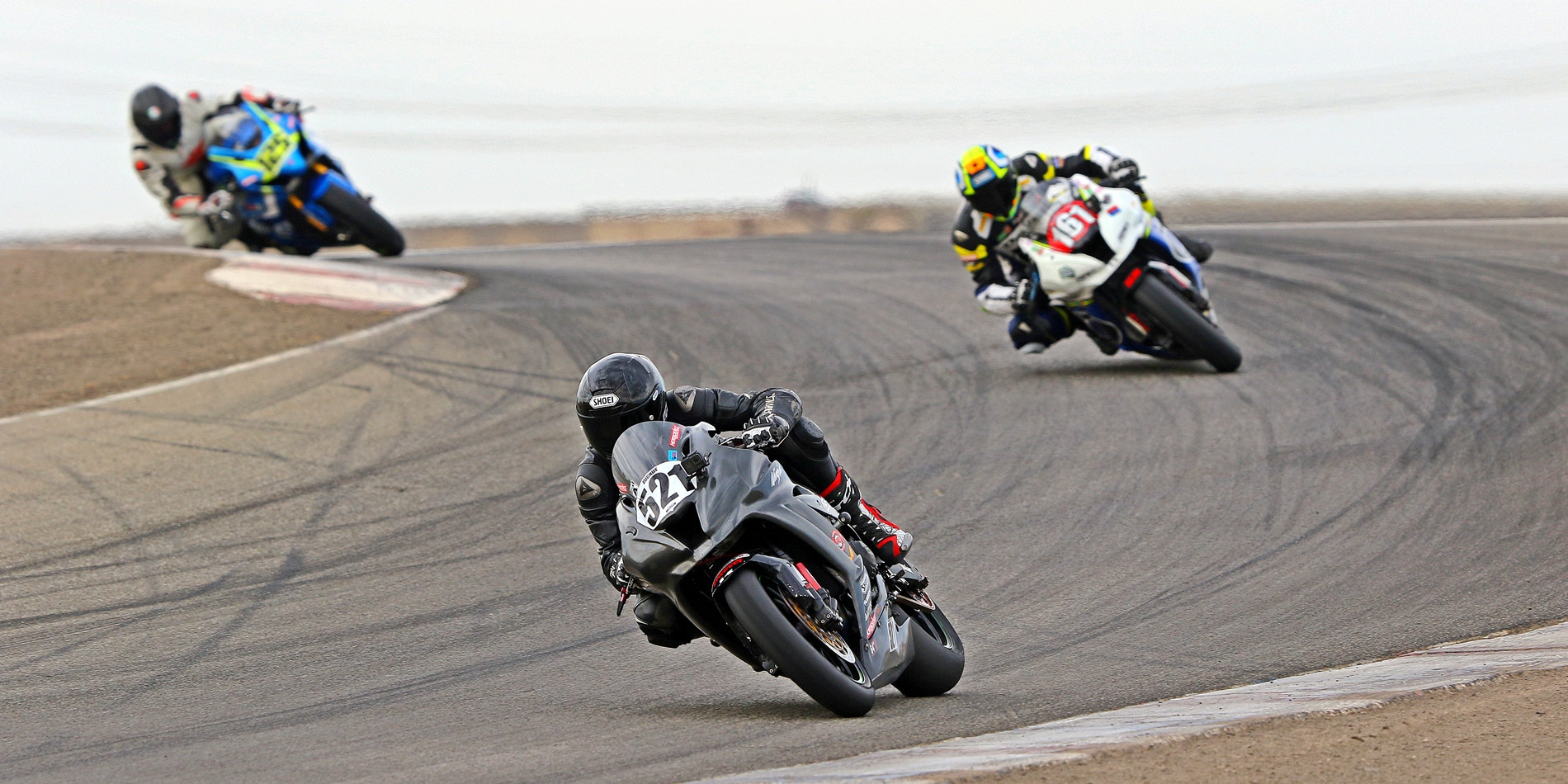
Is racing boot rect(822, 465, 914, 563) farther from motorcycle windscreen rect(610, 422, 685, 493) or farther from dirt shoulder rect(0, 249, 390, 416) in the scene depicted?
dirt shoulder rect(0, 249, 390, 416)

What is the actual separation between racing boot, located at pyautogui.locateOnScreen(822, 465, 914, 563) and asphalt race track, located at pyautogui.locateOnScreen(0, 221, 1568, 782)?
1.97ft

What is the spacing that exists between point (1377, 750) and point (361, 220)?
50.2ft

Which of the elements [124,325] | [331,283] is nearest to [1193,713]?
[124,325]

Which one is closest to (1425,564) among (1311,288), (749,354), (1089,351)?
(1089,351)

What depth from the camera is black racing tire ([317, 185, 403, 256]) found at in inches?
689

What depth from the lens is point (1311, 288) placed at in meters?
15.3

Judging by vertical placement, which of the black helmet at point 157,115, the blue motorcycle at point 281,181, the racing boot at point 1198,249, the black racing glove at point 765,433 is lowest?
the blue motorcycle at point 281,181

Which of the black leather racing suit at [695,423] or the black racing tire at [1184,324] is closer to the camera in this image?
the black leather racing suit at [695,423]

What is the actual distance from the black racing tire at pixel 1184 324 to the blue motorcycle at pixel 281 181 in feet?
32.4

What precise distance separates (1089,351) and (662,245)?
1073cm

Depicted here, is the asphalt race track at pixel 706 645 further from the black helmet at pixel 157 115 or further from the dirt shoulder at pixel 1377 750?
the black helmet at pixel 157 115

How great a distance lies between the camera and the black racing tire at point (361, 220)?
1750 cm

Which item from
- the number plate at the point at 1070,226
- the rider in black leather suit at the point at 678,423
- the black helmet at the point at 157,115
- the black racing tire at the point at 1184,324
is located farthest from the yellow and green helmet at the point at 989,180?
the black helmet at the point at 157,115

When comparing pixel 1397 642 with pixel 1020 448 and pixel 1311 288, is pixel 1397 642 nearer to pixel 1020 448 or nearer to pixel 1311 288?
pixel 1020 448
